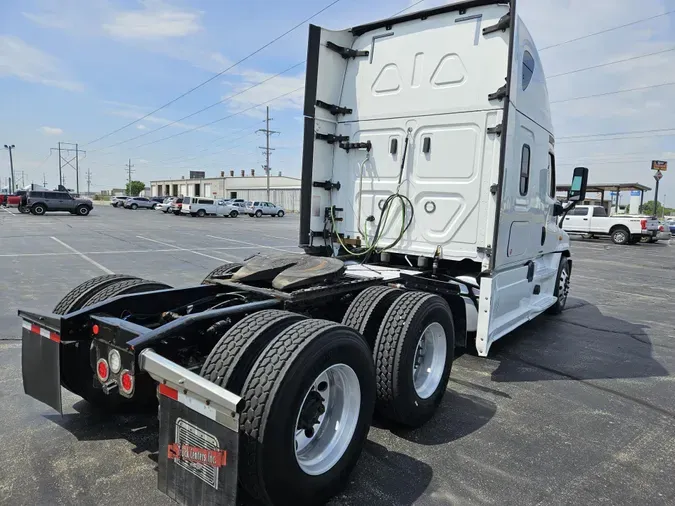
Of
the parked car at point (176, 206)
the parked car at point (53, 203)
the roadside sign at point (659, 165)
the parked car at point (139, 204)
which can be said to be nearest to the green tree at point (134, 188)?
the parked car at point (139, 204)

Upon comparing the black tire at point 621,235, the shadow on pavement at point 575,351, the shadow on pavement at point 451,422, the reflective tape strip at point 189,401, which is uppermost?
the reflective tape strip at point 189,401

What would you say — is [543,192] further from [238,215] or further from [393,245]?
[238,215]

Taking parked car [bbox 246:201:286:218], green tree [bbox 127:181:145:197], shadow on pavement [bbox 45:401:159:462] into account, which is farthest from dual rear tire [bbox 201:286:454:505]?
green tree [bbox 127:181:145:197]

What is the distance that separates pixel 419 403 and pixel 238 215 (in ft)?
146

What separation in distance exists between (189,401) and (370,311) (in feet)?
5.84

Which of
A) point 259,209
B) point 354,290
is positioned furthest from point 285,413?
point 259,209

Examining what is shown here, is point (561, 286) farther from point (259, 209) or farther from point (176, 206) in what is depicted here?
point (176, 206)

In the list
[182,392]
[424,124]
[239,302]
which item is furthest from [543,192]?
[182,392]

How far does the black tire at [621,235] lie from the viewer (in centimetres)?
2542

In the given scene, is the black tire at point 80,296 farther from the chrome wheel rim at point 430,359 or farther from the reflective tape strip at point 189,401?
the chrome wheel rim at point 430,359

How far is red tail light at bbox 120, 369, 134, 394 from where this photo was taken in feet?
8.70

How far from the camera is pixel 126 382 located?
8.85 ft

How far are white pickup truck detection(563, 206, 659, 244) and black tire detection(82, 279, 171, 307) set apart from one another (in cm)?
2696

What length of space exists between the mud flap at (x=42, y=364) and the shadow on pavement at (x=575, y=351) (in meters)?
3.78
